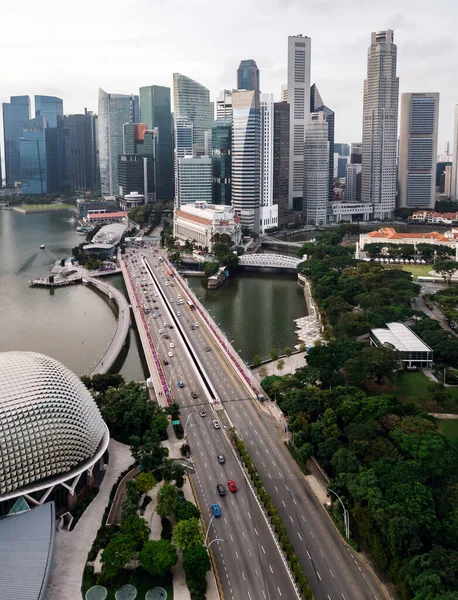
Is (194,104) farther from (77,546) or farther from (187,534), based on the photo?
(187,534)

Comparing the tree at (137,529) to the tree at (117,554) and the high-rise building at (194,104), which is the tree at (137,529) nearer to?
the tree at (117,554)

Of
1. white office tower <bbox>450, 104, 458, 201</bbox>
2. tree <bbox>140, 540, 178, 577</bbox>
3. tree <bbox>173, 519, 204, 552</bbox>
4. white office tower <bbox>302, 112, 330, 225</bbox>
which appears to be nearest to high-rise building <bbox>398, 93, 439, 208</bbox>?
white office tower <bbox>450, 104, 458, 201</bbox>

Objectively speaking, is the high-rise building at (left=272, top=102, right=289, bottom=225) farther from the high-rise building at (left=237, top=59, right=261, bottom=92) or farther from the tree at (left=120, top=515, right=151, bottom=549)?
the tree at (left=120, top=515, right=151, bottom=549)

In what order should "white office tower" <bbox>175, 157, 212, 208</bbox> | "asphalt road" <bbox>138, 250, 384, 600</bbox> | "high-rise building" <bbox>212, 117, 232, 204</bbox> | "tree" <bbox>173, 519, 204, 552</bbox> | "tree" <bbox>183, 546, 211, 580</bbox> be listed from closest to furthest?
"tree" <bbox>183, 546, 211, 580</bbox> → "asphalt road" <bbox>138, 250, 384, 600</bbox> → "tree" <bbox>173, 519, 204, 552</bbox> → "white office tower" <bbox>175, 157, 212, 208</bbox> → "high-rise building" <bbox>212, 117, 232, 204</bbox>

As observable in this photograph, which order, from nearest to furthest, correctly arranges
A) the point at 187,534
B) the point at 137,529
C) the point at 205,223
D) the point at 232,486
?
the point at 187,534 < the point at 137,529 < the point at 232,486 < the point at 205,223

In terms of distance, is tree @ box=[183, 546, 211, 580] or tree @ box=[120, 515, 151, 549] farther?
tree @ box=[120, 515, 151, 549]

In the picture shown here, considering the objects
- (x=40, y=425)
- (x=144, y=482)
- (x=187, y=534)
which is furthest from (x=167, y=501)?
(x=40, y=425)

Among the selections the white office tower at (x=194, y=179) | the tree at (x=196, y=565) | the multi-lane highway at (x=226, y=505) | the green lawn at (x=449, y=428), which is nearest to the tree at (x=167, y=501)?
the multi-lane highway at (x=226, y=505)

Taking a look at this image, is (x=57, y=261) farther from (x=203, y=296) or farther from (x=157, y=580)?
(x=157, y=580)
